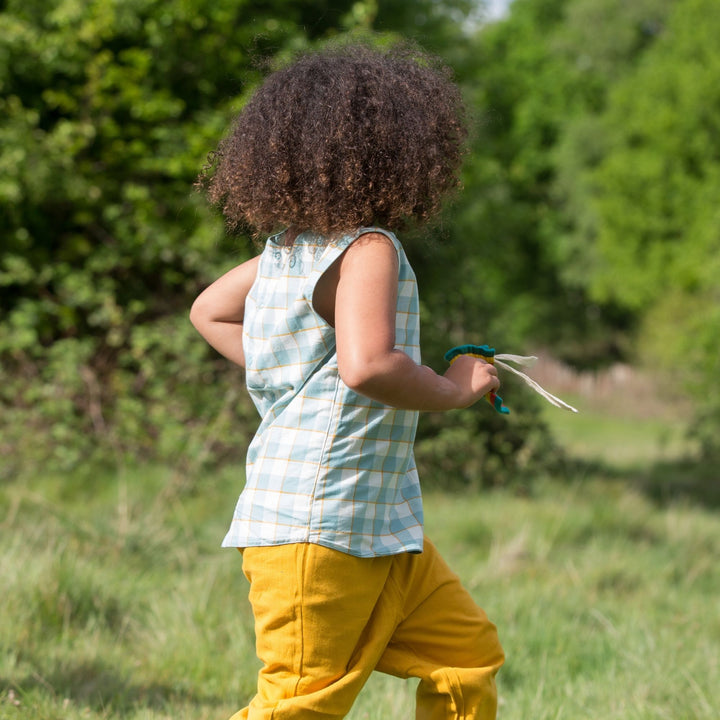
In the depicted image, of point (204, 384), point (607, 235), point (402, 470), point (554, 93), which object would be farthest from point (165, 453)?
point (554, 93)

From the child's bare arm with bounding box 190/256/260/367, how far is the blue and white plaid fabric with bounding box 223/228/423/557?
0.20 m

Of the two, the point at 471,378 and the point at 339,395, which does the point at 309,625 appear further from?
the point at 471,378

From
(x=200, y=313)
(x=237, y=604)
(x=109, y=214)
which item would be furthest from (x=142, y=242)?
(x=200, y=313)

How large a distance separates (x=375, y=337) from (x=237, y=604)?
2156 mm

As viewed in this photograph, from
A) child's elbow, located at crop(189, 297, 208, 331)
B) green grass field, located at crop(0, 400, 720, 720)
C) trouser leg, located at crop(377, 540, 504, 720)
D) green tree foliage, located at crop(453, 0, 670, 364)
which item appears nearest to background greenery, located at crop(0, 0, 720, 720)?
green grass field, located at crop(0, 400, 720, 720)

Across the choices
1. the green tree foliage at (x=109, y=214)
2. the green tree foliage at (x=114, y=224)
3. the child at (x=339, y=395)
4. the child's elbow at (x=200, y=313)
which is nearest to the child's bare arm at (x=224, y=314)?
the child's elbow at (x=200, y=313)

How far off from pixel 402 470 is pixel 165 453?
15.6 ft

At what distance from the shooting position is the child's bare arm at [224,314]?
2.19m

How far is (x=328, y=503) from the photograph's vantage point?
187 cm

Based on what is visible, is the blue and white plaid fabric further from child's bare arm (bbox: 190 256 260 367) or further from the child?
child's bare arm (bbox: 190 256 260 367)

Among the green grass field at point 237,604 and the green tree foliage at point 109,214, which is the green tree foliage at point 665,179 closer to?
the green tree foliage at point 109,214

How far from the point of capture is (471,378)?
1.94 m

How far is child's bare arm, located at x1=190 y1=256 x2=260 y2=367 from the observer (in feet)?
7.18

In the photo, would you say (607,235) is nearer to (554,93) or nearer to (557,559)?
(554,93)
